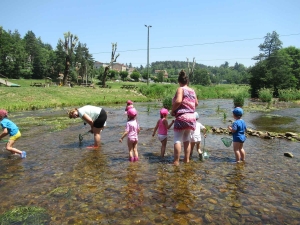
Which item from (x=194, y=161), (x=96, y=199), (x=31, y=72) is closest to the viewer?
(x=96, y=199)

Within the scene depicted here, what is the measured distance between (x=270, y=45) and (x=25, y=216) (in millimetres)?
74762

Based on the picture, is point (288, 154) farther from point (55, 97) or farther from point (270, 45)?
point (270, 45)

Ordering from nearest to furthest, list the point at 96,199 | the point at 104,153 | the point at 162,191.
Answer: the point at 96,199
the point at 162,191
the point at 104,153

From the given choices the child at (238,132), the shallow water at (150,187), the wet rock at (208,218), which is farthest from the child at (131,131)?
the wet rock at (208,218)

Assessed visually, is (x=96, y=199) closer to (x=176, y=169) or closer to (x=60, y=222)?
(x=60, y=222)

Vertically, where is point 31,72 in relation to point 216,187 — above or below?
above

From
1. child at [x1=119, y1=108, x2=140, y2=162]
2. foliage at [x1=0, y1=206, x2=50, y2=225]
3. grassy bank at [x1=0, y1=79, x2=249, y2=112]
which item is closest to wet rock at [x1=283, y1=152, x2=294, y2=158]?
child at [x1=119, y1=108, x2=140, y2=162]

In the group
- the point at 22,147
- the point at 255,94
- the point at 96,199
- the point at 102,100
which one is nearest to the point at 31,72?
the point at 102,100

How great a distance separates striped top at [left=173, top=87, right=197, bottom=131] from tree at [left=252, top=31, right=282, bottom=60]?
66412mm

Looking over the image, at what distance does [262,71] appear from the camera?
1950 inches

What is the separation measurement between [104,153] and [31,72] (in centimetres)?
8734

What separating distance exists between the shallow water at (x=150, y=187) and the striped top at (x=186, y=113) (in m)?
1.26

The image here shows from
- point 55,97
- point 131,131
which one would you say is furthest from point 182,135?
Answer: point 55,97

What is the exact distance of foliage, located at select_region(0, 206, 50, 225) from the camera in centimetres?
380
